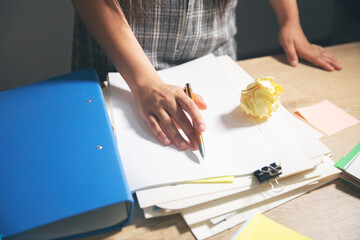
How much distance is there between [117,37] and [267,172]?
1.68 feet

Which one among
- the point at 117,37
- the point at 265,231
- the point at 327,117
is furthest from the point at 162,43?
the point at 265,231

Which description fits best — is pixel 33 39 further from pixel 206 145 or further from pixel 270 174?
pixel 270 174

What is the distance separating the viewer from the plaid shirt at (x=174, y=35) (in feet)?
2.73

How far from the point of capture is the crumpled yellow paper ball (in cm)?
65

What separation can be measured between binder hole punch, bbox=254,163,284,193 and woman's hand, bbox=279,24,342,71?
0.54 m

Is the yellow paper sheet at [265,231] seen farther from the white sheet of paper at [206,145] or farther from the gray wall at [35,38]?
the gray wall at [35,38]

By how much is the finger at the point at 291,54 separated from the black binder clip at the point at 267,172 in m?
0.54

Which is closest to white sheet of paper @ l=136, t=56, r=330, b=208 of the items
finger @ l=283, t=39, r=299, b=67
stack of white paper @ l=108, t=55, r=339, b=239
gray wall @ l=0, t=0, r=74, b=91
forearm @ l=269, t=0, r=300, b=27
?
stack of white paper @ l=108, t=55, r=339, b=239

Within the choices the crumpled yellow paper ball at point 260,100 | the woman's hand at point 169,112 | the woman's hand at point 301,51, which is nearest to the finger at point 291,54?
the woman's hand at point 301,51

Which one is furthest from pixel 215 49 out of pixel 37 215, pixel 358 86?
pixel 37 215

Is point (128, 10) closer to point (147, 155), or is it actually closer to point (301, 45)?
point (147, 155)

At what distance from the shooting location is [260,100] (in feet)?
2.12

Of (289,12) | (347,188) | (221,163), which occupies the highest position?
(289,12)

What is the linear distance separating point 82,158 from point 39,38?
1122 mm
